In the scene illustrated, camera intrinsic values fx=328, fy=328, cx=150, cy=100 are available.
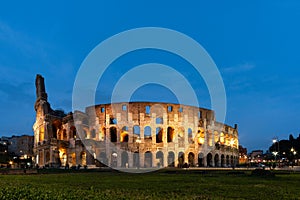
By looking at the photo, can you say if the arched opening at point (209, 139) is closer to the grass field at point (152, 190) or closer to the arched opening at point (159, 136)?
the arched opening at point (159, 136)

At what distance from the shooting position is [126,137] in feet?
227

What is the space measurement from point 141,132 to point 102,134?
25.2ft

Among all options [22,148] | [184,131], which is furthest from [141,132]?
[22,148]

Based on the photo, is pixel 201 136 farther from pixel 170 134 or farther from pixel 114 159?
pixel 114 159

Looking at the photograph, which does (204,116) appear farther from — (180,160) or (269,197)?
(269,197)

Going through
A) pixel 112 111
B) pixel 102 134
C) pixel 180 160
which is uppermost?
pixel 112 111

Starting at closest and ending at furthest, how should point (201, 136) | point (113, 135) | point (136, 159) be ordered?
point (136, 159)
point (113, 135)
point (201, 136)

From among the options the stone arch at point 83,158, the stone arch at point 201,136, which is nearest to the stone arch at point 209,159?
the stone arch at point 201,136

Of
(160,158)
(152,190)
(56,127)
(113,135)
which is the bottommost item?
(160,158)

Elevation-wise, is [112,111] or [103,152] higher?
[112,111]

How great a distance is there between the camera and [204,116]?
69688 millimetres

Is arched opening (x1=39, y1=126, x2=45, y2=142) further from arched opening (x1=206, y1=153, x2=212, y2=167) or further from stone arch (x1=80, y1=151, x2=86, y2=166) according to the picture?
arched opening (x1=206, y1=153, x2=212, y2=167)

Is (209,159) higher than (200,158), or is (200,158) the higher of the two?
(200,158)

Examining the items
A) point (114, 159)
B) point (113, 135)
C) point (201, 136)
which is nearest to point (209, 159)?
point (201, 136)
